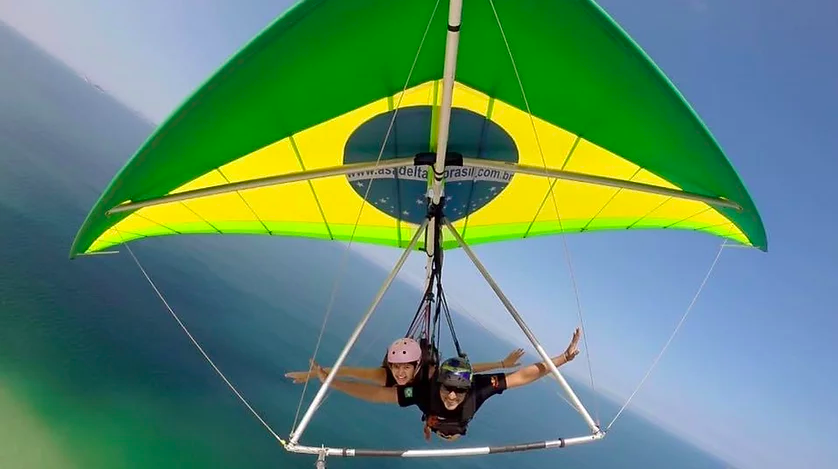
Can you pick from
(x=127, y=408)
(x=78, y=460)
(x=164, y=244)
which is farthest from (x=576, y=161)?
(x=164, y=244)

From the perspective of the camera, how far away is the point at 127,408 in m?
22.0

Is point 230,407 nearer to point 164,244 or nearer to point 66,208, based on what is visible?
point 66,208

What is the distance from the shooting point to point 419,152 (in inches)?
170

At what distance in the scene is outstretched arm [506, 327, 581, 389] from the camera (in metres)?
3.94

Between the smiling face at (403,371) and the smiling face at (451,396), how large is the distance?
0.89 ft

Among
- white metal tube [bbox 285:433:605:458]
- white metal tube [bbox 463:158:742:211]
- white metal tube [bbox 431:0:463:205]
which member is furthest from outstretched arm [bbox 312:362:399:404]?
white metal tube [bbox 463:158:742:211]

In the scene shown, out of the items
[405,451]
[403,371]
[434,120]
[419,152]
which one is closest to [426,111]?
[434,120]

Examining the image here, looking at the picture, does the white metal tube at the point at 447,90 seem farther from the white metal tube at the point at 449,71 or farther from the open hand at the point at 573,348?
the open hand at the point at 573,348

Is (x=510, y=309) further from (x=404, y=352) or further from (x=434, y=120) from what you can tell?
(x=434, y=120)

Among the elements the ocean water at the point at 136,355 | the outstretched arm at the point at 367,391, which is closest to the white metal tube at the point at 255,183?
the outstretched arm at the point at 367,391

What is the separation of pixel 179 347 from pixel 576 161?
32.6 metres

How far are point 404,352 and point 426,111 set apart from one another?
6.55 feet

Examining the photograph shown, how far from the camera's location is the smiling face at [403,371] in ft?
12.5

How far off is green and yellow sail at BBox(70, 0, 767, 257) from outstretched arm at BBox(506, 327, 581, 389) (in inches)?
61.4
